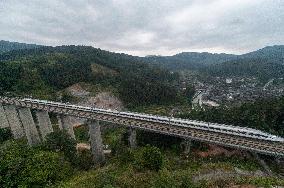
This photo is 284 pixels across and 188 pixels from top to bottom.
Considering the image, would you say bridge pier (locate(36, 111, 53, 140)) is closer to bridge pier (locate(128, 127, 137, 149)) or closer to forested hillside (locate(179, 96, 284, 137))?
bridge pier (locate(128, 127, 137, 149))

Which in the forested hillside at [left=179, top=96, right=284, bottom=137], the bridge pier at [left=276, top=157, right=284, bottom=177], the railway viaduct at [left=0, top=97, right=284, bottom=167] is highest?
the railway viaduct at [left=0, top=97, right=284, bottom=167]

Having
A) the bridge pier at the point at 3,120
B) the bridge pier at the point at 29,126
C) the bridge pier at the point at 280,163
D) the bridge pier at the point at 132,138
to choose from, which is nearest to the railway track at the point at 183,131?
the bridge pier at the point at 132,138

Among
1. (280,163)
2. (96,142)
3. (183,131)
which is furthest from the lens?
(96,142)

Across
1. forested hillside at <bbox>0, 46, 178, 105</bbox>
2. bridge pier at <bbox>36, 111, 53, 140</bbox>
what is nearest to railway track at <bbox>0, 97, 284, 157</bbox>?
bridge pier at <bbox>36, 111, 53, 140</bbox>

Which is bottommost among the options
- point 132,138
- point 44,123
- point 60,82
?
point 132,138

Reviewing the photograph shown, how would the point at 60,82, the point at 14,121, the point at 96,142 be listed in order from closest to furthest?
the point at 96,142 → the point at 14,121 → the point at 60,82

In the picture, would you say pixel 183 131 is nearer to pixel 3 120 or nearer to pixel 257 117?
pixel 257 117

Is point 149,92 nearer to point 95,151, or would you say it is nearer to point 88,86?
point 88,86

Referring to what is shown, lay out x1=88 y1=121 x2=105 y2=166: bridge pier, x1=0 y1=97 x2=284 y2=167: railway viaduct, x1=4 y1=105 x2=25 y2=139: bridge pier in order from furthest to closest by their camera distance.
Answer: x1=4 y1=105 x2=25 y2=139: bridge pier
x1=88 y1=121 x2=105 y2=166: bridge pier
x1=0 y1=97 x2=284 y2=167: railway viaduct

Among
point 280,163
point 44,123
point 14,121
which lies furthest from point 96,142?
point 14,121
